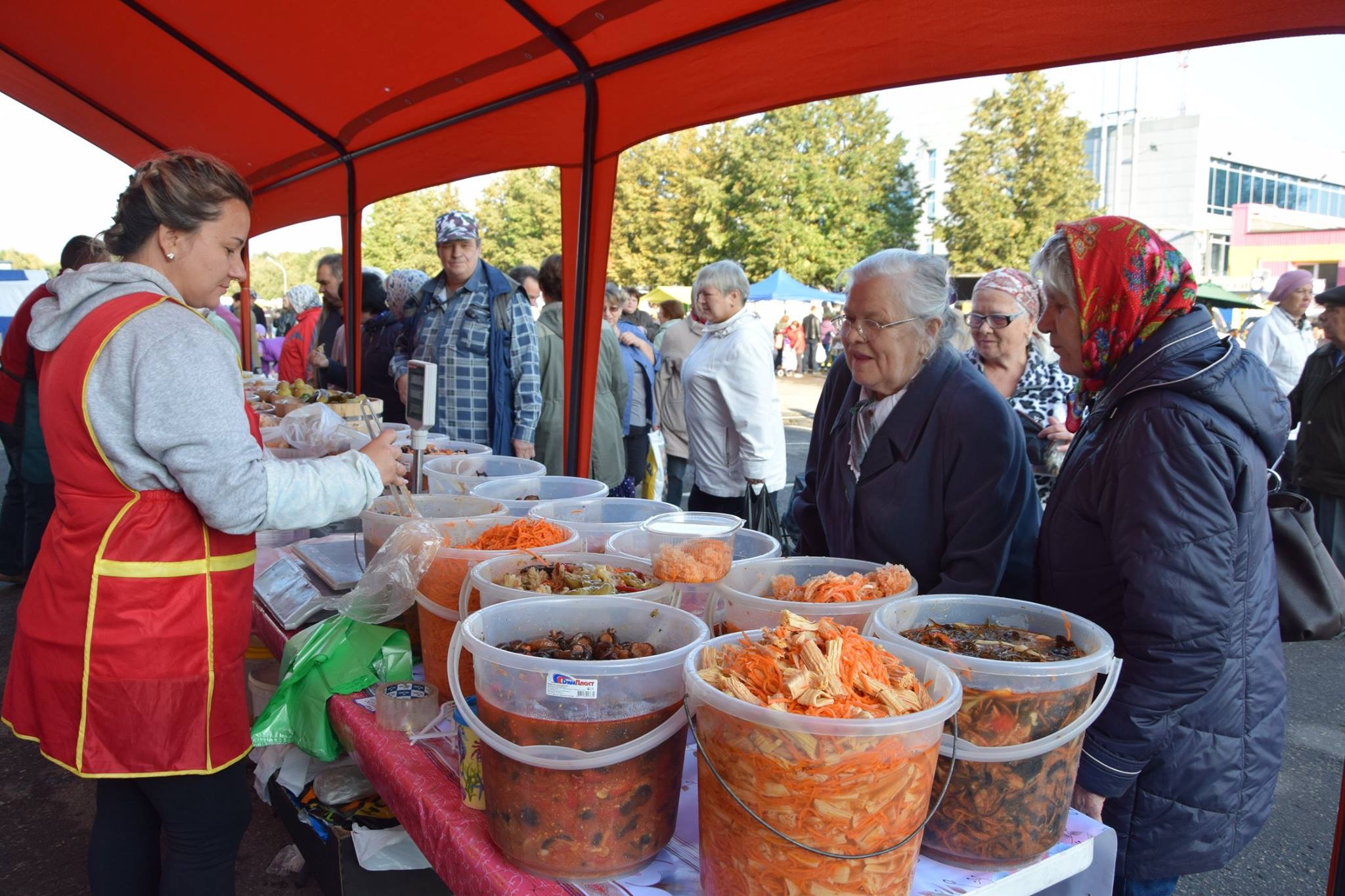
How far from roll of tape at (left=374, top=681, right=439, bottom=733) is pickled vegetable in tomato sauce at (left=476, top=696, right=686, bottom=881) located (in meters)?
0.50

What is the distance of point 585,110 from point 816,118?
89.9 feet

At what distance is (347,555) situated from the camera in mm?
2623

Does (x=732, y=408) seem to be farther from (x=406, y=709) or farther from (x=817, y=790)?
(x=817, y=790)

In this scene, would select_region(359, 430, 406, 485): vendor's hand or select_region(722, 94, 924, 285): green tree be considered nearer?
select_region(359, 430, 406, 485): vendor's hand

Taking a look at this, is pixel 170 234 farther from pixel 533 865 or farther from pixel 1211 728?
pixel 1211 728

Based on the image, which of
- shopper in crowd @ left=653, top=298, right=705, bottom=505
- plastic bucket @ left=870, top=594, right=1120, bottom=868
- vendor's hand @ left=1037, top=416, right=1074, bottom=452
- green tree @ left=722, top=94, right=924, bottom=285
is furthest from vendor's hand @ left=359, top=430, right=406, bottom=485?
green tree @ left=722, top=94, right=924, bottom=285

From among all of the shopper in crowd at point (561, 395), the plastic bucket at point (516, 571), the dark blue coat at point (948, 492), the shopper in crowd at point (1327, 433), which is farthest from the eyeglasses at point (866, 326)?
the shopper in crowd at point (1327, 433)

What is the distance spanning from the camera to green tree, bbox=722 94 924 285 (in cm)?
2842

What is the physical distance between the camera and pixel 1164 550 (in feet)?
4.56

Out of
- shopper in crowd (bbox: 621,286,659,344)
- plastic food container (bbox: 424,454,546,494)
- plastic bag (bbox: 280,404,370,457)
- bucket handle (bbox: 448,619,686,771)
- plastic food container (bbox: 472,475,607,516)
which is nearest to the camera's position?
bucket handle (bbox: 448,619,686,771)

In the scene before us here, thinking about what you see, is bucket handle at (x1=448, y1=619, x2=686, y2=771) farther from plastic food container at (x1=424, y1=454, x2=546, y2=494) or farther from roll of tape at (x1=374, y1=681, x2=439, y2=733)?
plastic food container at (x1=424, y1=454, x2=546, y2=494)

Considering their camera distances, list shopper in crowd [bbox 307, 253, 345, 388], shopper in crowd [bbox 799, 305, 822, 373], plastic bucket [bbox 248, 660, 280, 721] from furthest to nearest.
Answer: shopper in crowd [bbox 799, 305, 822, 373], shopper in crowd [bbox 307, 253, 345, 388], plastic bucket [bbox 248, 660, 280, 721]

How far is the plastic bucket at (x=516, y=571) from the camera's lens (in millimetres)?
1458

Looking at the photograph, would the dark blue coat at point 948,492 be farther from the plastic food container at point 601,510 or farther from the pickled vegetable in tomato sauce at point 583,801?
the pickled vegetable in tomato sauce at point 583,801
